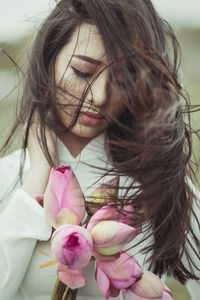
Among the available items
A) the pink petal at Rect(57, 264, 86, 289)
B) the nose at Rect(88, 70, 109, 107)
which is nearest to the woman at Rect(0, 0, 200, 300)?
the nose at Rect(88, 70, 109, 107)

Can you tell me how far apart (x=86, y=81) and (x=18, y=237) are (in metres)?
0.28

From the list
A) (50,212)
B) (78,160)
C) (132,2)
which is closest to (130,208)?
(50,212)

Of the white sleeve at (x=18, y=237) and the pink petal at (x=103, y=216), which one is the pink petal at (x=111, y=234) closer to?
the pink petal at (x=103, y=216)

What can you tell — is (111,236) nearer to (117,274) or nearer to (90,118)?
(117,274)

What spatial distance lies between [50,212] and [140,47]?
294 mm

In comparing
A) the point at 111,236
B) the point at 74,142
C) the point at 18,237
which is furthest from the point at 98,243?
the point at 74,142

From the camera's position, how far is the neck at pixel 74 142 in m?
0.77

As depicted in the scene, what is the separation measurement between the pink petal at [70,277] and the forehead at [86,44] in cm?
34

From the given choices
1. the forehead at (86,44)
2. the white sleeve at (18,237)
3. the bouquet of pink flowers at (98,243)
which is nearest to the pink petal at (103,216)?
the bouquet of pink flowers at (98,243)

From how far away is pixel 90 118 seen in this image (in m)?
0.68

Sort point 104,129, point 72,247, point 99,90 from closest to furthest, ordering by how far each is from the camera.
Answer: point 72,247 < point 99,90 < point 104,129

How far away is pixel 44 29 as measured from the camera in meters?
0.77

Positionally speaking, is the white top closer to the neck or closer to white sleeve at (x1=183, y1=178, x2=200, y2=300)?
the neck

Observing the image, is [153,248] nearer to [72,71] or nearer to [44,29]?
[72,71]
